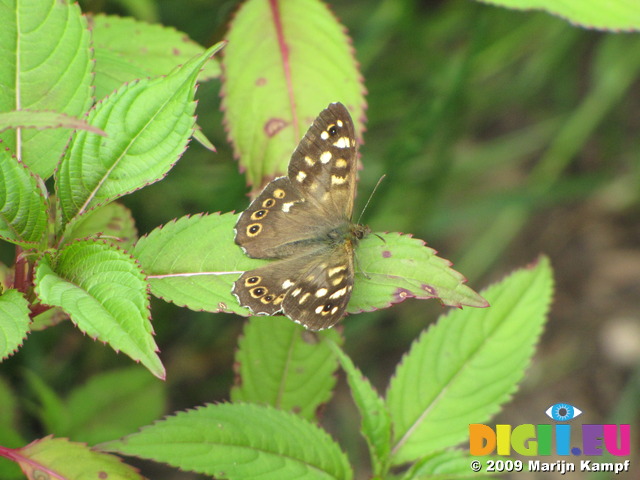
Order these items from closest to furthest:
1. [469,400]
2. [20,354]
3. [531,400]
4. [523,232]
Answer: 1. [469,400]
2. [20,354]
3. [531,400]
4. [523,232]

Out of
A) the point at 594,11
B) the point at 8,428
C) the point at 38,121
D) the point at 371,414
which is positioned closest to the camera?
the point at 38,121

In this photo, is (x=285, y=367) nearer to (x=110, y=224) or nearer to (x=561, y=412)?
(x=110, y=224)

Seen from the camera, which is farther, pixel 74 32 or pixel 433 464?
pixel 433 464

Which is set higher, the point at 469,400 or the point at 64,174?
the point at 64,174

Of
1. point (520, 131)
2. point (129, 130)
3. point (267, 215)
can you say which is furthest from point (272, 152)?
point (520, 131)

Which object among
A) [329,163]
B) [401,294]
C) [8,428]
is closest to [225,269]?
[401,294]

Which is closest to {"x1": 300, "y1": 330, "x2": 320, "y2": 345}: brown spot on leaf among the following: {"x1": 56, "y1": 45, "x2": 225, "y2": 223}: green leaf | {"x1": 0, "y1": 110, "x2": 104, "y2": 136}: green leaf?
{"x1": 56, "y1": 45, "x2": 225, "y2": 223}: green leaf

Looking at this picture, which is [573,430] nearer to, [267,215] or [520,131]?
[520,131]

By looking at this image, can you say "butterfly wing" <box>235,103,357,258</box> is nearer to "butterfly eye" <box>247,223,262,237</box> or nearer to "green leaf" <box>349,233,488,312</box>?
"butterfly eye" <box>247,223,262,237</box>
